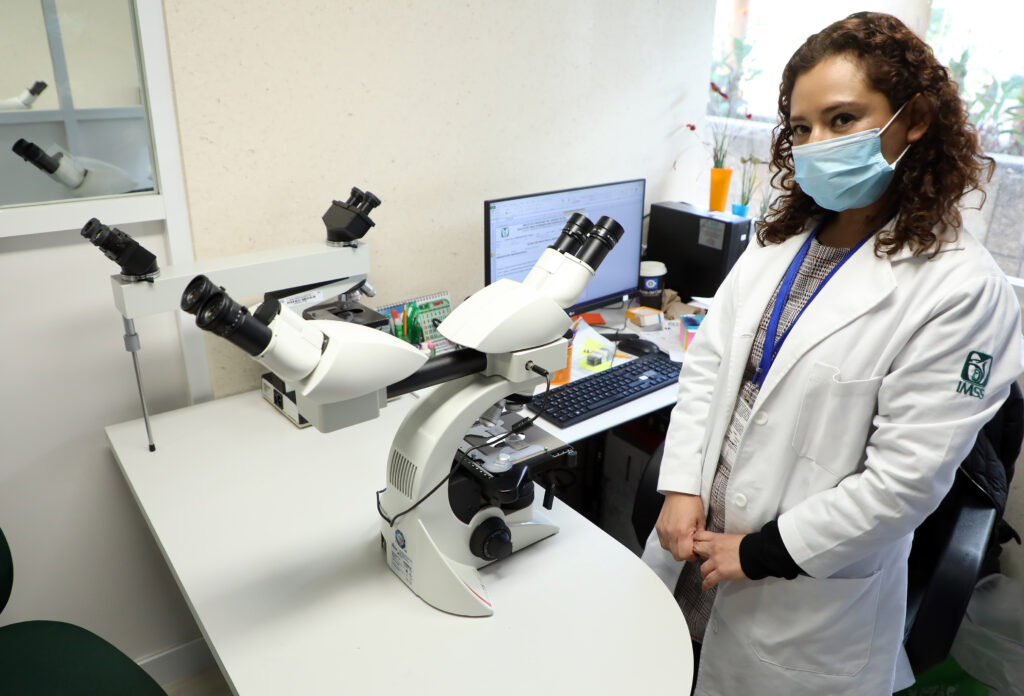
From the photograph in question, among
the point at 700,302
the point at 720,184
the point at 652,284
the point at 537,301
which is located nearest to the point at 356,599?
the point at 537,301

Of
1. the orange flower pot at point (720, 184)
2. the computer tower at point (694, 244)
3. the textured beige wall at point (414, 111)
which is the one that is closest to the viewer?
the textured beige wall at point (414, 111)

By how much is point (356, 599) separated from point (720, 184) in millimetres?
1991

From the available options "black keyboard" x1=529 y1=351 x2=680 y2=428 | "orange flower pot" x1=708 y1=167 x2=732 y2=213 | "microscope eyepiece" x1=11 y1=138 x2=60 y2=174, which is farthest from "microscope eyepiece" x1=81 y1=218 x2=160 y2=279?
"orange flower pot" x1=708 y1=167 x2=732 y2=213

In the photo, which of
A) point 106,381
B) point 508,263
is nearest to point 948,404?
point 508,263

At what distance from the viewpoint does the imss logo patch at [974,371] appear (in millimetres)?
1069

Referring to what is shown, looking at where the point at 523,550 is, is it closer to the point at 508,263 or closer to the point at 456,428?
the point at 456,428

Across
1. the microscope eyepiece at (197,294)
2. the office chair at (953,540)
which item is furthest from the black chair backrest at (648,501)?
the microscope eyepiece at (197,294)

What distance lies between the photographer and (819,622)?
1.25 meters

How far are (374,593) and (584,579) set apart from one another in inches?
13.8

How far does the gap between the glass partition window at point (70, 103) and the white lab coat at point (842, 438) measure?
134 centimetres

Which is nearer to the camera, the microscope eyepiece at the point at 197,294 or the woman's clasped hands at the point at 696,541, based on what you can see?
the microscope eyepiece at the point at 197,294

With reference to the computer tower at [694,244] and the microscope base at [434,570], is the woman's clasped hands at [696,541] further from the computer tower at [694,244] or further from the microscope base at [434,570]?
the computer tower at [694,244]

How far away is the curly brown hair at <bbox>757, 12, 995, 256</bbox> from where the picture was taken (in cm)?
112

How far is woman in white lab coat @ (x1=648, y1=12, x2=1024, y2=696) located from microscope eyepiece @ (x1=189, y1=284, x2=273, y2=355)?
83cm
